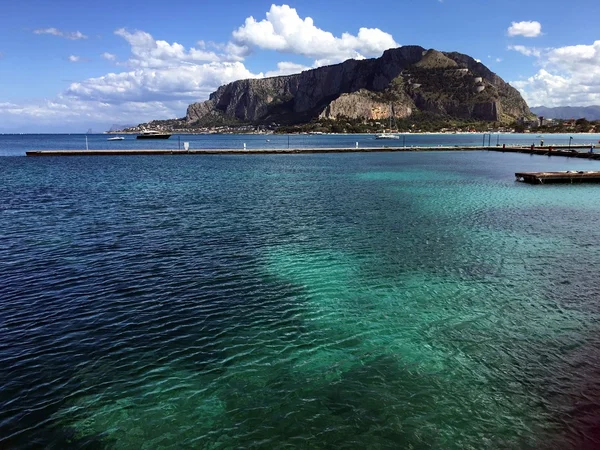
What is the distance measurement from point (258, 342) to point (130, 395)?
403cm

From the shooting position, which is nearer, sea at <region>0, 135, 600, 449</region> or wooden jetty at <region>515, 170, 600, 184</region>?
sea at <region>0, 135, 600, 449</region>

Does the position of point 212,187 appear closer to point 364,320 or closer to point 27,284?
point 27,284

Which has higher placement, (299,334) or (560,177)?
(560,177)

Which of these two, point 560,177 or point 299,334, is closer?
point 299,334

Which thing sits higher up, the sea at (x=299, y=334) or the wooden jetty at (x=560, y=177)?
the wooden jetty at (x=560, y=177)

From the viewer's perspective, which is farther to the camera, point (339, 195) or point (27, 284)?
point (339, 195)

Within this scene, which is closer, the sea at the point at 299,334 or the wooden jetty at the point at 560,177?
the sea at the point at 299,334

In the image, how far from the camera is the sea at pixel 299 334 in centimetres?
941

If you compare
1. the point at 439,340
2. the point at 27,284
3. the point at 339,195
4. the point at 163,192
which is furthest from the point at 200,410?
the point at 163,192

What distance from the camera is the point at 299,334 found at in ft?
44.5

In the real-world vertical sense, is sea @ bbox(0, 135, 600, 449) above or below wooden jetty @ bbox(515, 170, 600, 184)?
below

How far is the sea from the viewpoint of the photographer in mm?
9406

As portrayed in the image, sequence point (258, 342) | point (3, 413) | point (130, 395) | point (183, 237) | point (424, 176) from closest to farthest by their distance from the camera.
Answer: point (3, 413) → point (130, 395) → point (258, 342) → point (183, 237) → point (424, 176)

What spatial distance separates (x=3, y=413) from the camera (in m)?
9.70
